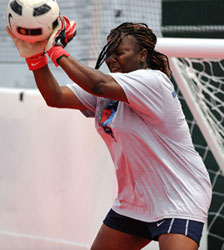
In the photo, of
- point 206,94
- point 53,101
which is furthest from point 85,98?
point 206,94

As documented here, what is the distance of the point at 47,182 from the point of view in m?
4.51

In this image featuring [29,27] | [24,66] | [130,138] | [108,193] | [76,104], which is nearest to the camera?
[29,27]

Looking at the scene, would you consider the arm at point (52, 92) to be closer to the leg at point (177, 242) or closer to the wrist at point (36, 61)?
the wrist at point (36, 61)

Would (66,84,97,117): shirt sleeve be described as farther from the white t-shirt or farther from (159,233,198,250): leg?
(159,233,198,250): leg

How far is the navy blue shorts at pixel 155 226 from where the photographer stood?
2.62m

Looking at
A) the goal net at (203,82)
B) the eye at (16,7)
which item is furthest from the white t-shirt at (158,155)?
the goal net at (203,82)

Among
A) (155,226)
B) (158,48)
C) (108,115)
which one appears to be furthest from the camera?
(158,48)

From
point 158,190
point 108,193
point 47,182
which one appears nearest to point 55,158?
point 47,182

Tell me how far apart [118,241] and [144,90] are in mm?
781

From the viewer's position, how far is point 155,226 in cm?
270

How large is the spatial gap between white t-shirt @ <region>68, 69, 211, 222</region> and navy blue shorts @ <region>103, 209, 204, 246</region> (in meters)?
0.03

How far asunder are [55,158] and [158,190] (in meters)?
1.86

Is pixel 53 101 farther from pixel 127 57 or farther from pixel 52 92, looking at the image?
pixel 127 57

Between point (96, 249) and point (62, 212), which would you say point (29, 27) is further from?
point (62, 212)
